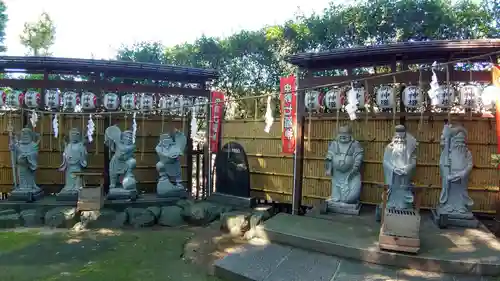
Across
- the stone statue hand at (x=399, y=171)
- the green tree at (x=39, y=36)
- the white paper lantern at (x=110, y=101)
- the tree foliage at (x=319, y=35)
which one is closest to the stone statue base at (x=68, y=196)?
the white paper lantern at (x=110, y=101)

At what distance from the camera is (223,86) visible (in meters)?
20.2

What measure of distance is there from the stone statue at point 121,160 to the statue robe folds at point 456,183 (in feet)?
25.7

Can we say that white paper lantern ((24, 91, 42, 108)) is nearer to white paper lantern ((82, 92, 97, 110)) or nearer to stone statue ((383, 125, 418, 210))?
white paper lantern ((82, 92, 97, 110))

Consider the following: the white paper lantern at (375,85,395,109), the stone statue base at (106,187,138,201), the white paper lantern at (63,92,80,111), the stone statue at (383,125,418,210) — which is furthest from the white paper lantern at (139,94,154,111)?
the stone statue at (383,125,418,210)

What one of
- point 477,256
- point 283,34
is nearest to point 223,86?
point 283,34

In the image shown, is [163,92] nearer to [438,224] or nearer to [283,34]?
[438,224]

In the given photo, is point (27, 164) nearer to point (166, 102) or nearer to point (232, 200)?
point (166, 102)

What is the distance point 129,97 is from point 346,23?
37.7 ft

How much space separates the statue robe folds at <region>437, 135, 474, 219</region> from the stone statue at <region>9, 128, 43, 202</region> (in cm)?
1020

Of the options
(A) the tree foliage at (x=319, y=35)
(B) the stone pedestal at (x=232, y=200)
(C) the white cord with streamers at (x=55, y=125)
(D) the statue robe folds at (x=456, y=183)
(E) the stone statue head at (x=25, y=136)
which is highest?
(A) the tree foliage at (x=319, y=35)

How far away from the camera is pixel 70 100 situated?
1059 centimetres

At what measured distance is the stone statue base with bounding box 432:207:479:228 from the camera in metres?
7.52

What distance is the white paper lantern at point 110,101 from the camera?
1070 cm

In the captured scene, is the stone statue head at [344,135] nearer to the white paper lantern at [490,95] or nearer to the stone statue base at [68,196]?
the white paper lantern at [490,95]
